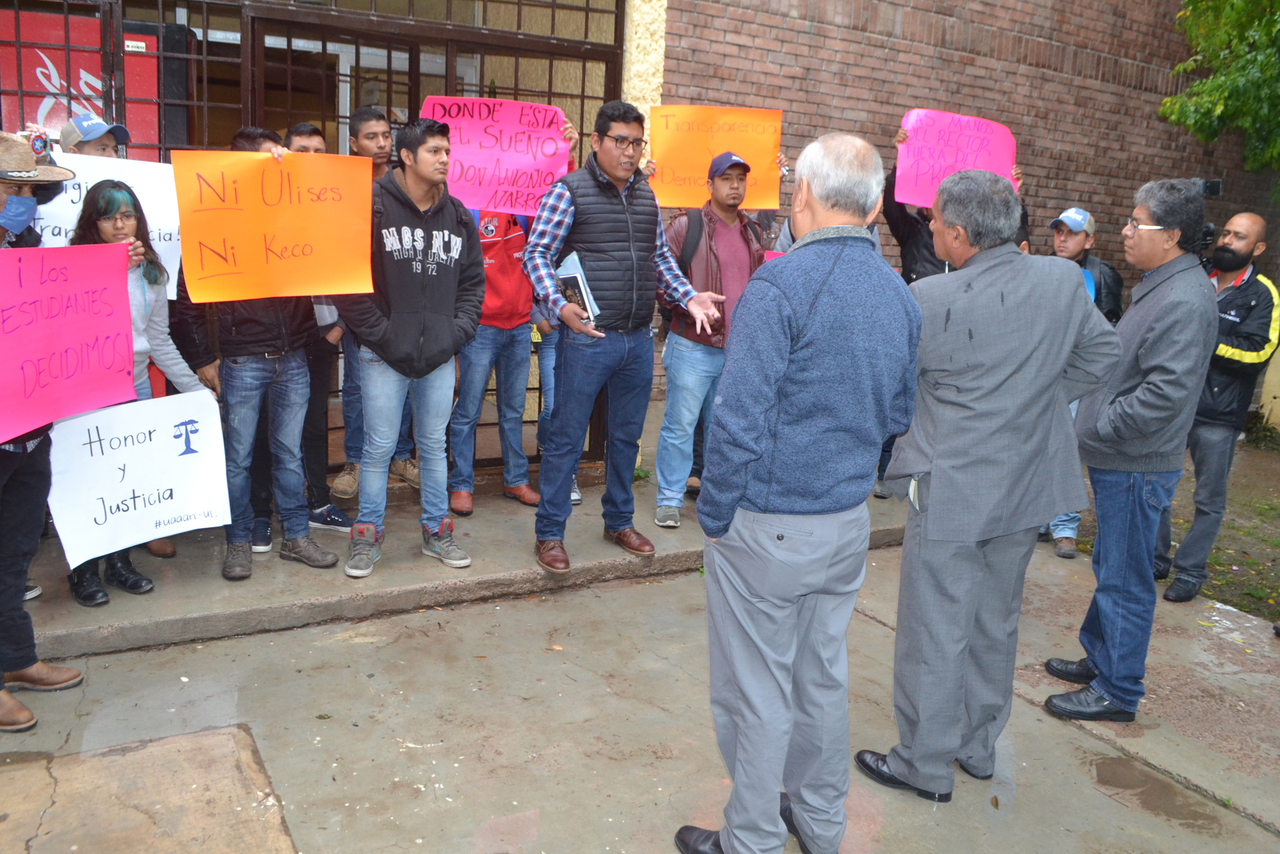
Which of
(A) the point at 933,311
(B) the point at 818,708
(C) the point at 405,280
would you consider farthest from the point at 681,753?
(C) the point at 405,280

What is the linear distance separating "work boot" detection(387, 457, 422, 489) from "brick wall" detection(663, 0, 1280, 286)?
3.83 meters

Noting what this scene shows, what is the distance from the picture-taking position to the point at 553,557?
15.8 feet

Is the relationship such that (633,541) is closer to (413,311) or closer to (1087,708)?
(413,311)

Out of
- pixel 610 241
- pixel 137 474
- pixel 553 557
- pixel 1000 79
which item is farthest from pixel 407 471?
pixel 1000 79

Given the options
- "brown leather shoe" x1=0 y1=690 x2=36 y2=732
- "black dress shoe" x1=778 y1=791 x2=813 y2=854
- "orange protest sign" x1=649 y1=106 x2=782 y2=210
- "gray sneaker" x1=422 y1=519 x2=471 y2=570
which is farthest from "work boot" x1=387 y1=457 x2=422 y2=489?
"black dress shoe" x1=778 y1=791 x2=813 y2=854

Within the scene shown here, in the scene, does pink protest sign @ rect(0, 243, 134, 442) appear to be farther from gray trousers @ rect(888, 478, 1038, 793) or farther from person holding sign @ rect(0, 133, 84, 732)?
gray trousers @ rect(888, 478, 1038, 793)

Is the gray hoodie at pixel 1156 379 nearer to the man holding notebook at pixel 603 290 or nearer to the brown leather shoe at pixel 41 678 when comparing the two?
the man holding notebook at pixel 603 290

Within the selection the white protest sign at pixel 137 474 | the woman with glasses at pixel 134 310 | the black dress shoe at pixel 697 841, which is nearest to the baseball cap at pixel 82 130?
the woman with glasses at pixel 134 310

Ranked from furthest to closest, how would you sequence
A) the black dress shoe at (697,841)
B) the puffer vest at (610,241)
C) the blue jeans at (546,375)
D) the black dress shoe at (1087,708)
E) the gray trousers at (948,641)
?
the blue jeans at (546,375), the puffer vest at (610,241), the black dress shoe at (1087,708), the gray trousers at (948,641), the black dress shoe at (697,841)

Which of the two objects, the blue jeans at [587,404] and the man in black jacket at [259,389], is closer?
the man in black jacket at [259,389]

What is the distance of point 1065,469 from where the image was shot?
322 cm

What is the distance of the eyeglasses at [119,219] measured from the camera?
12.9ft

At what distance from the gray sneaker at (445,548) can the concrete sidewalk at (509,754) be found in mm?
337

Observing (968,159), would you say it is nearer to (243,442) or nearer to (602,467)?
(602,467)
